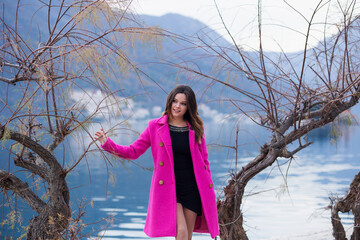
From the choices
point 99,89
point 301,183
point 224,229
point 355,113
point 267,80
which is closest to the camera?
point 99,89

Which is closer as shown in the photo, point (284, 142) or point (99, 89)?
point (99, 89)

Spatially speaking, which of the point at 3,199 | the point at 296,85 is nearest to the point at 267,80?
the point at 296,85

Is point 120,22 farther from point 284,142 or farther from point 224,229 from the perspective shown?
point 224,229

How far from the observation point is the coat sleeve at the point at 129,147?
2.91m

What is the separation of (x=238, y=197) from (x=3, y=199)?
1963mm

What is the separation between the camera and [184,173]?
307 centimetres

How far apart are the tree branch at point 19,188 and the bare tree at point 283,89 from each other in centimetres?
137

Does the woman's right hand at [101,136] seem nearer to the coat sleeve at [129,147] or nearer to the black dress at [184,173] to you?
the coat sleeve at [129,147]

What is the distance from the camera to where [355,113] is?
183 inches

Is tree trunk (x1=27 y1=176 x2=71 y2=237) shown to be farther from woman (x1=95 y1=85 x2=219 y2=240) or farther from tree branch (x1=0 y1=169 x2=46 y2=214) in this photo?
woman (x1=95 y1=85 x2=219 y2=240)

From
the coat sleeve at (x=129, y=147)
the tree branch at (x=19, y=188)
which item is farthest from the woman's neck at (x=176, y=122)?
the tree branch at (x=19, y=188)

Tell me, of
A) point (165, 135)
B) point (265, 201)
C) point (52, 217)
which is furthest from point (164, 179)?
point (265, 201)

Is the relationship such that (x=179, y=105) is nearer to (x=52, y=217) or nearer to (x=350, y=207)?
(x=52, y=217)

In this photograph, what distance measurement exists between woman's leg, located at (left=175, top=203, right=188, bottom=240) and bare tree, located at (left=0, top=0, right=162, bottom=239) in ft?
2.09
